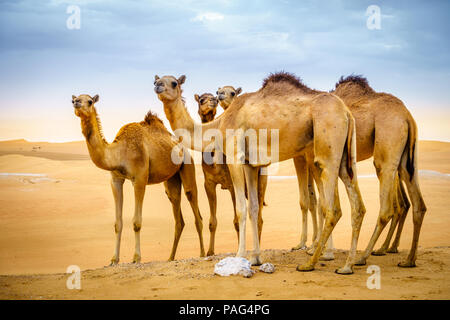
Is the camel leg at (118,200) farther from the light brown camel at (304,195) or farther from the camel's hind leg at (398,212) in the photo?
the camel's hind leg at (398,212)

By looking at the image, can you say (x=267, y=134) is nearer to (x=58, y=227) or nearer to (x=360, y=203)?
(x=360, y=203)

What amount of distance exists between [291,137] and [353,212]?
150 centimetres

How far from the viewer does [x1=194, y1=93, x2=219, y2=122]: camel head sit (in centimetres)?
966

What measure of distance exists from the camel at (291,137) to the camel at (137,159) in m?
1.73

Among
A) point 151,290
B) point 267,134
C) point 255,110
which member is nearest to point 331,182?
point 267,134

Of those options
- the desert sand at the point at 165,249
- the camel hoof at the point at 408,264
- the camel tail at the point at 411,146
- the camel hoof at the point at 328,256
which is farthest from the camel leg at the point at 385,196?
the camel hoof at the point at 328,256

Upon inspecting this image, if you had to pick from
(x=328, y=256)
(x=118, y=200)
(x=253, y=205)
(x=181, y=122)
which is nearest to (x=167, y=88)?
(x=181, y=122)

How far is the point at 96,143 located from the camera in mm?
8867

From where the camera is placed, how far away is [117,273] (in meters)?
6.97

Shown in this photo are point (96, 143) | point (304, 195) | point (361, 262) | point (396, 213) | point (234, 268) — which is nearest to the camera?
point (234, 268)

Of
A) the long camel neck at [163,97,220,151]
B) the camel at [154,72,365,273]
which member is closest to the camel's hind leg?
the camel at [154,72,365,273]

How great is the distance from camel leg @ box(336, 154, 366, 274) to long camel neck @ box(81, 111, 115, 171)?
4.84m

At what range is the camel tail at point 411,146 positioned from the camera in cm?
721

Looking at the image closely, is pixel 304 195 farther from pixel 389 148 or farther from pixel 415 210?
pixel 415 210
